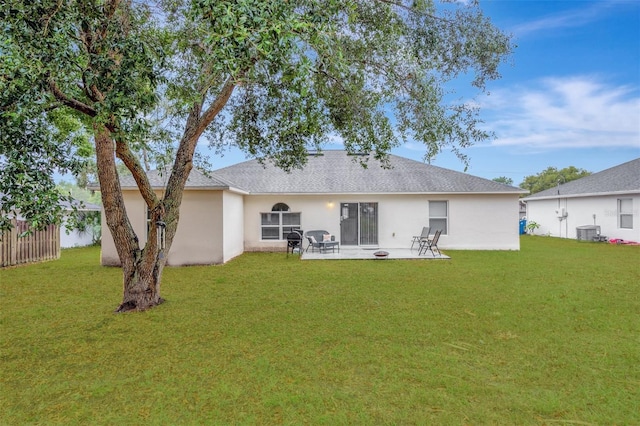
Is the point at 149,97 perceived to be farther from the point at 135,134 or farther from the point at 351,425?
the point at 351,425

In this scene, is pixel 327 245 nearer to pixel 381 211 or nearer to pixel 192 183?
pixel 381 211

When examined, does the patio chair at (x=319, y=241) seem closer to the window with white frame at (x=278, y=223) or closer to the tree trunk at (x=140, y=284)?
the window with white frame at (x=278, y=223)

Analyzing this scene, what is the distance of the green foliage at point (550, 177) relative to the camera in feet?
147

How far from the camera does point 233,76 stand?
3693 mm

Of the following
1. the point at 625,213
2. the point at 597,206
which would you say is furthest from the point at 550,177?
the point at 625,213

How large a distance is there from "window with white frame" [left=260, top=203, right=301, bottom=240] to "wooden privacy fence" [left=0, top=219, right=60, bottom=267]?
7606mm

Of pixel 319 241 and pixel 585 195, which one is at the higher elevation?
pixel 585 195

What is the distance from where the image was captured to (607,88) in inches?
728

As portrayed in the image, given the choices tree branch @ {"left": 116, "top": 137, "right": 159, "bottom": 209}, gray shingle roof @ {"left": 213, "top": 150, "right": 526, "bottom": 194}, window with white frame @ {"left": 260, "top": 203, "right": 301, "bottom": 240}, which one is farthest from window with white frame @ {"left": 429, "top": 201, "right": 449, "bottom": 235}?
tree branch @ {"left": 116, "top": 137, "right": 159, "bottom": 209}

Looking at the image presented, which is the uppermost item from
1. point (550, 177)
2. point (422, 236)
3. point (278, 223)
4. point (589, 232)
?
point (550, 177)

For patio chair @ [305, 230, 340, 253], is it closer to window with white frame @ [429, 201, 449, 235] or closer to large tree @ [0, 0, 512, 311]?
window with white frame @ [429, 201, 449, 235]

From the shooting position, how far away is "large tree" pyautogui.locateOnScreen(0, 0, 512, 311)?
363 centimetres

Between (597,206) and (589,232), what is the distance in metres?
1.64

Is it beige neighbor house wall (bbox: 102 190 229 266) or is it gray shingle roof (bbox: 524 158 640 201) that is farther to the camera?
gray shingle roof (bbox: 524 158 640 201)
